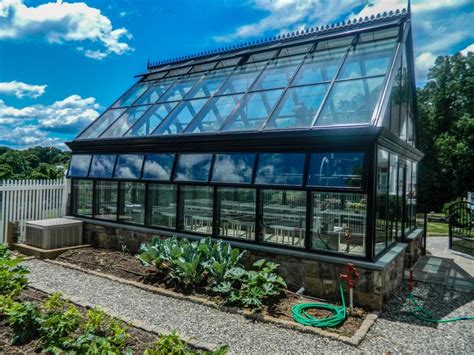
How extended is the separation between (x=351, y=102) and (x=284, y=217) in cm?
232

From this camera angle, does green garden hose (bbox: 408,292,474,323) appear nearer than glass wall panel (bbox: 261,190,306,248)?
Yes

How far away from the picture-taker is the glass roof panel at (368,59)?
5891mm

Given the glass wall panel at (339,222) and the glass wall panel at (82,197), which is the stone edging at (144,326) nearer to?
the glass wall panel at (339,222)

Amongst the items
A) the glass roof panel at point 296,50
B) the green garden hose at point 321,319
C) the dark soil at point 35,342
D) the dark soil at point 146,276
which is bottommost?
the dark soil at point 146,276

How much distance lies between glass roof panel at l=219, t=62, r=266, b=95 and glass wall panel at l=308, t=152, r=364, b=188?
3045 mm

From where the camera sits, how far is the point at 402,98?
23.6 ft

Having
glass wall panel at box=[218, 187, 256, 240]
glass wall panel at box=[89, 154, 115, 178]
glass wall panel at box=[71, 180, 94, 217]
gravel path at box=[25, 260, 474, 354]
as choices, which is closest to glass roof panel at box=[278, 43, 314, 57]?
glass wall panel at box=[218, 187, 256, 240]

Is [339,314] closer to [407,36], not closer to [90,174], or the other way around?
[407,36]

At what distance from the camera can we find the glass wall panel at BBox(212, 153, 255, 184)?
5848 mm

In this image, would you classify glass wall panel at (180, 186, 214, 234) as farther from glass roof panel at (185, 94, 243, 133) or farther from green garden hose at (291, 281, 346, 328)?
green garden hose at (291, 281, 346, 328)

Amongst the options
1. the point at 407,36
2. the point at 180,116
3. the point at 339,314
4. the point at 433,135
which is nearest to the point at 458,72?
the point at 433,135

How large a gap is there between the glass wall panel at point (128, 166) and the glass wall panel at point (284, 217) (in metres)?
3.46

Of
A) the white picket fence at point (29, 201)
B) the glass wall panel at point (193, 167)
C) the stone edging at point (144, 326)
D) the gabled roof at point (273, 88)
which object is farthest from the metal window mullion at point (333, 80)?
the white picket fence at point (29, 201)

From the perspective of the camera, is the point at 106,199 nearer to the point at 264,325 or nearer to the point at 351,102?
the point at 264,325
